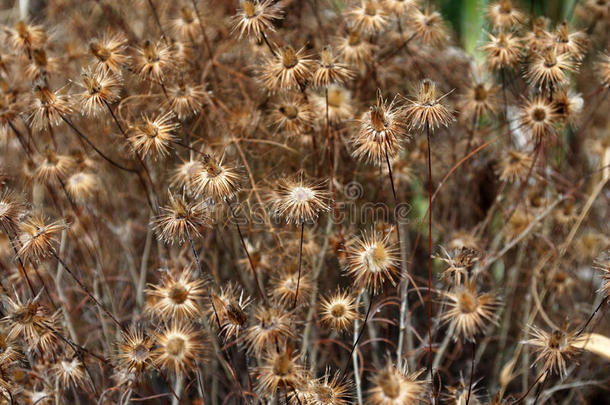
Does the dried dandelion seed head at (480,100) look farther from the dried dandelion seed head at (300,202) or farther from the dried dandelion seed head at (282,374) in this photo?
the dried dandelion seed head at (282,374)

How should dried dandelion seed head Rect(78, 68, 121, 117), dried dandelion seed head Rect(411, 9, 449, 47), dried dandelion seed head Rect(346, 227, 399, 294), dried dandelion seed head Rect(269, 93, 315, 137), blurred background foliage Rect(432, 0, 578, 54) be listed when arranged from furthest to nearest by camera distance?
blurred background foliage Rect(432, 0, 578, 54) < dried dandelion seed head Rect(411, 9, 449, 47) < dried dandelion seed head Rect(269, 93, 315, 137) < dried dandelion seed head Rect(78, 68, 121, 117) < dried dandelion seed head Rect(346, 227, 399, 294)

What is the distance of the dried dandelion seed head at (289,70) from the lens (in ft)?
3.06

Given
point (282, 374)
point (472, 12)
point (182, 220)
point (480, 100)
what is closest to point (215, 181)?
point (182, 220)

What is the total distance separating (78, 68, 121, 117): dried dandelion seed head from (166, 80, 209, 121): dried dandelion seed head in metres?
0.11

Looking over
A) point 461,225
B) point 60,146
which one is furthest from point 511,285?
point 60,146

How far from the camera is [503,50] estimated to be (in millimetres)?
1039

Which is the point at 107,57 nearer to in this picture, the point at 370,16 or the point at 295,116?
the point at 295,116

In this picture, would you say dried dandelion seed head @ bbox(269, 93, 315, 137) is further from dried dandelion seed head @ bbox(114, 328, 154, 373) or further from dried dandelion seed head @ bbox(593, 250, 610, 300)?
dried dandelion seed head @ bbox(593, 250, 610, 300)

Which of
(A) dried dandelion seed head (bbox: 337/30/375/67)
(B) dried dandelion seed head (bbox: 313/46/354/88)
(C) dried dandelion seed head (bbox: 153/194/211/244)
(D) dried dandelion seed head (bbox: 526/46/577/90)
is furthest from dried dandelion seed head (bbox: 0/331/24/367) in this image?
(D) dried dandelion seed head (bbox: 526/46/577/90)

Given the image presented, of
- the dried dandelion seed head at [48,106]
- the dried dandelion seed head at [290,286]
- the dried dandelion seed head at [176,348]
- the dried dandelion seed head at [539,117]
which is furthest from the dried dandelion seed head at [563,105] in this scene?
the dried dandelion seed head at [48,106]

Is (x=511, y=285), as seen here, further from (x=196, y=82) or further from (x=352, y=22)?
(x=196, y=82)

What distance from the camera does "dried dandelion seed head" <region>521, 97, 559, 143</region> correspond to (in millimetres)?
1048

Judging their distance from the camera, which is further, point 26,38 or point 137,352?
point 26,38

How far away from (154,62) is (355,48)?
388mm
